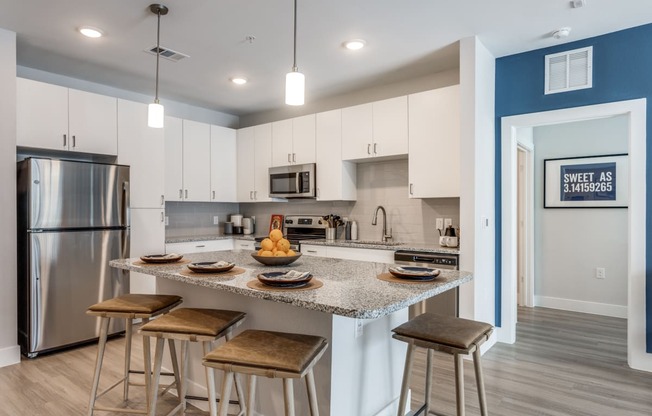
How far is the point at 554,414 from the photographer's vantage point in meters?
2.32

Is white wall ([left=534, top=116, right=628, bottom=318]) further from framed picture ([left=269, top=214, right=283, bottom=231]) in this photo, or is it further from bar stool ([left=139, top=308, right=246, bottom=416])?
bar stool ([left=139, top=308, right=246, bottom=416])

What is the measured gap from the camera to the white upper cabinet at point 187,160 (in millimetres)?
4617

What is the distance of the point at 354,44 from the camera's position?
324 centimetres

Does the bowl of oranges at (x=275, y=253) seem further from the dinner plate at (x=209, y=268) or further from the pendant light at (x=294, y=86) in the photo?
the pendant light at (x=294, y=86)

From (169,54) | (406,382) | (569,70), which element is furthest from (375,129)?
(406,382)

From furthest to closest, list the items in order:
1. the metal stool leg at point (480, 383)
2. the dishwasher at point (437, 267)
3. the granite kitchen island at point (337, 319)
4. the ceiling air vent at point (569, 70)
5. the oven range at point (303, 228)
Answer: the oven range at point (303, 228) < the dishwasher at point (437, 267) < the ceiling air vent at point (569, 70) < the metal stool leg at point (480, 383) < the granite kitchen island at point (337, 319)

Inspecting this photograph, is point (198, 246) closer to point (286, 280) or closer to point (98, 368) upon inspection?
point (98, 368)

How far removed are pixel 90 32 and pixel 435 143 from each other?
116 inches

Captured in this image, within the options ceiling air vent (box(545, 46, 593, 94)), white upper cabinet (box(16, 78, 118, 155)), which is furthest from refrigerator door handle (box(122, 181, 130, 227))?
ceiling air vent (box(545, 46, 593, 94))

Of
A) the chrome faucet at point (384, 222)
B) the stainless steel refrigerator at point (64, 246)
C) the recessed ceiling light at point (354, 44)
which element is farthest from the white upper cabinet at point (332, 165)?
the stainless steel refrigerator at point (64, 246)

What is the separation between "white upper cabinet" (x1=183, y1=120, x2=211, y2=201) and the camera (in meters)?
4.78

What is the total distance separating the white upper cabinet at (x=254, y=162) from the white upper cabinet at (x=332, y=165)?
2.65 feet

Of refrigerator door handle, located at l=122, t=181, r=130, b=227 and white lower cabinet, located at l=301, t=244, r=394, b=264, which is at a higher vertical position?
refrigerator door handle, located at l=122, t=181, r=130, b=227

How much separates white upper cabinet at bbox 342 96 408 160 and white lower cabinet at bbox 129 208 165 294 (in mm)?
2100
